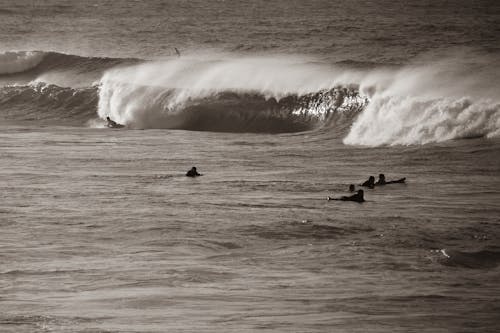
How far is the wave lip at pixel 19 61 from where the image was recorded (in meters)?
48.0

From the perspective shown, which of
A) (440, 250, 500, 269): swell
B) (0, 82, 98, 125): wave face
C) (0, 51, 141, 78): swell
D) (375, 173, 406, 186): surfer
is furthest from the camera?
(0, 51, 141, 78): swell

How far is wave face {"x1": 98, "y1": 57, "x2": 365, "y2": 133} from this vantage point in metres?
33.5

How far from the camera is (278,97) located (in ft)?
116

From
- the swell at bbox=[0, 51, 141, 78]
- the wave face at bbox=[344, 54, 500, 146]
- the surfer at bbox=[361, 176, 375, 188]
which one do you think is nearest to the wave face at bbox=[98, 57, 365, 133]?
the wave face at bbox=[344, 54, 500, 146]

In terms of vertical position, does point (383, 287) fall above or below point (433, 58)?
below

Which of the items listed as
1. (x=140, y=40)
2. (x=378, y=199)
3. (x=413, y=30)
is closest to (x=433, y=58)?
(x=413, y=30)

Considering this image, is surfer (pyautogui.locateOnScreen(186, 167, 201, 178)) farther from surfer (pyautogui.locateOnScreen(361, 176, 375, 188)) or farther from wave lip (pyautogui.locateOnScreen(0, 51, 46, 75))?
wave lip (pyautogui.locateOnScreen(0, 51, 46, 75))

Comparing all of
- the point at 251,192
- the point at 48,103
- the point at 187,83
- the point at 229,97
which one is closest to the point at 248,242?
Result: the point at 251,192

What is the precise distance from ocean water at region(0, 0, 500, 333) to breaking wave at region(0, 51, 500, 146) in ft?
0.26

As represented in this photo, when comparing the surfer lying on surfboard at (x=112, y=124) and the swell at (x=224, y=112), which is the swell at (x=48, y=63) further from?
the surfer lying on surfboard at (x=112, y=124)

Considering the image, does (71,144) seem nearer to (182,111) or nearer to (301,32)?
(182,111)

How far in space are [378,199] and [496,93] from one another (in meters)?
11.5

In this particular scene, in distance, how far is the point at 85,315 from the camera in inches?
550

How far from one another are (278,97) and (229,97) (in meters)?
1.68
